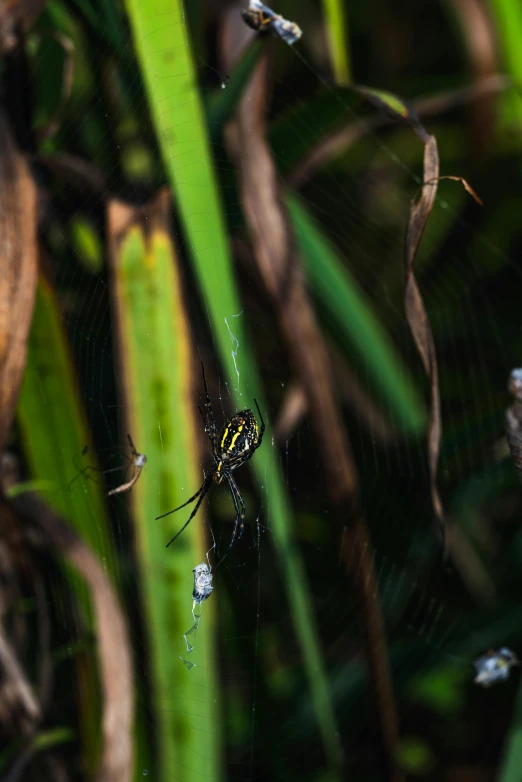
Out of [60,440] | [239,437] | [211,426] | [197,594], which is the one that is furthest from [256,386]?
[197,594]

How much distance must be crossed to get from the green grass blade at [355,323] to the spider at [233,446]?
0.34 meters

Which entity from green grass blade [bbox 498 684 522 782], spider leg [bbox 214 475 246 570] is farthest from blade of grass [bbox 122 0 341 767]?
green grass blade [bbox 498 684 522 782]

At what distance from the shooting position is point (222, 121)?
1370mm

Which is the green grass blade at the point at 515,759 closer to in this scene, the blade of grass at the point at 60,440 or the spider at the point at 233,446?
the spider at the point at 233,446

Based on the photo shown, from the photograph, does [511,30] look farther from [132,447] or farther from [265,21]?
[132,447]

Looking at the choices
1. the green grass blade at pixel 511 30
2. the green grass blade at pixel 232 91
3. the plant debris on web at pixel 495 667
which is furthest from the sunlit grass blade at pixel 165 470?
the green grass blade at pixel 511 30

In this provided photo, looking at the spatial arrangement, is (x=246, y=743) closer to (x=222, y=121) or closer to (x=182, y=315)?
(x=182, y=315)

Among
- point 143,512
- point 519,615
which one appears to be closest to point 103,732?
point 143,512

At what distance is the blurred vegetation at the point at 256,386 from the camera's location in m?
1.23

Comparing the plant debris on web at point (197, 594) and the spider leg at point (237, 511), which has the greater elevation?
the spider leg at point (237, 511)

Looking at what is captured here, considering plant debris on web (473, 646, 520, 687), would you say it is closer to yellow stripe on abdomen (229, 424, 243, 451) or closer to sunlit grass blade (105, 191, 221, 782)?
sunlit grass blade (105, 191, 221, 782)

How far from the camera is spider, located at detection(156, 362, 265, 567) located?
1.68m

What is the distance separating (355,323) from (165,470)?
0.77 m

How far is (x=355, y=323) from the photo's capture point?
1.79 metres
